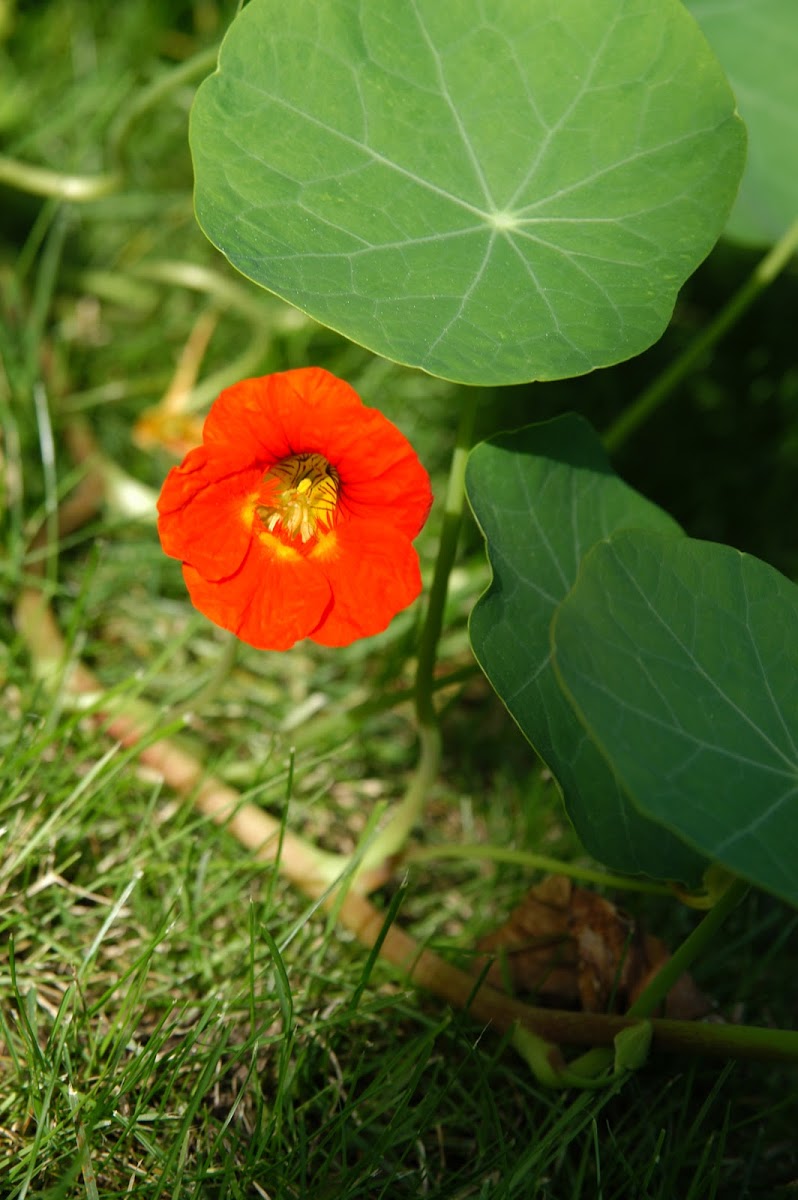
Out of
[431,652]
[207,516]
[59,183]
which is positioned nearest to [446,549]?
[431,652]

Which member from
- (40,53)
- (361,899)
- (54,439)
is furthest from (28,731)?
(40,53)

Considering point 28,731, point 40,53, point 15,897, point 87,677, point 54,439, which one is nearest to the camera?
point 15,897

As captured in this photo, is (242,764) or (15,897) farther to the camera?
(242,764)

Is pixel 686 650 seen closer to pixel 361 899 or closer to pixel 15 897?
pixel 361 899

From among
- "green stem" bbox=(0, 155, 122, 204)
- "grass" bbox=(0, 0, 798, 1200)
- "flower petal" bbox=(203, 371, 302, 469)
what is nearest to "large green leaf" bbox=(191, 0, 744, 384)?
"flower petal" bbox=(203, 371, 302, 469)

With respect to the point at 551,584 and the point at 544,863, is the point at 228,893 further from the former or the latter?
the point at 551,584

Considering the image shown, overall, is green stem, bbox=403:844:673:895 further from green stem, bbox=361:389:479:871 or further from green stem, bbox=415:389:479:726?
green stem, bbox=415:389:479:726
